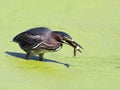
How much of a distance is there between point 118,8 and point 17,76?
4929 mm

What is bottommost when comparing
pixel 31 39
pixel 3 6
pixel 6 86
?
pixel 6 86

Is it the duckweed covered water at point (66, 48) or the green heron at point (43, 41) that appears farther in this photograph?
the green heron at point (43, 41)

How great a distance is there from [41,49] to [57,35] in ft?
0.72

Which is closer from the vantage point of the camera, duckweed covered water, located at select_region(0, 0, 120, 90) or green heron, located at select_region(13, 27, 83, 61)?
duckweed covered water, located at select_region(0, 0, 120, 90)

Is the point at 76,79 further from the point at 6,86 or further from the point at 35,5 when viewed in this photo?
the point at 35,5

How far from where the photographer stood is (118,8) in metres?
10.4

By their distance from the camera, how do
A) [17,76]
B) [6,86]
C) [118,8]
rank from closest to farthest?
1. [6,86]
2. [17,76]
3. [118,8]

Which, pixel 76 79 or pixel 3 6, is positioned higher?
pixel 3 6

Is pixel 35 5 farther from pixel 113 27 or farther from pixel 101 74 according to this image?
pixel 101 74

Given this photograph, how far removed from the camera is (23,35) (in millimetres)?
6500

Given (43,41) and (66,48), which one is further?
(66,48)

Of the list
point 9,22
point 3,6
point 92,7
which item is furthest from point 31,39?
point 92,7

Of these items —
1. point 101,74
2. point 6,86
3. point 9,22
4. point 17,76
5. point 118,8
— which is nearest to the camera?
point 6,86

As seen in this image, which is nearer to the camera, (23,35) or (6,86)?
(6,86)
